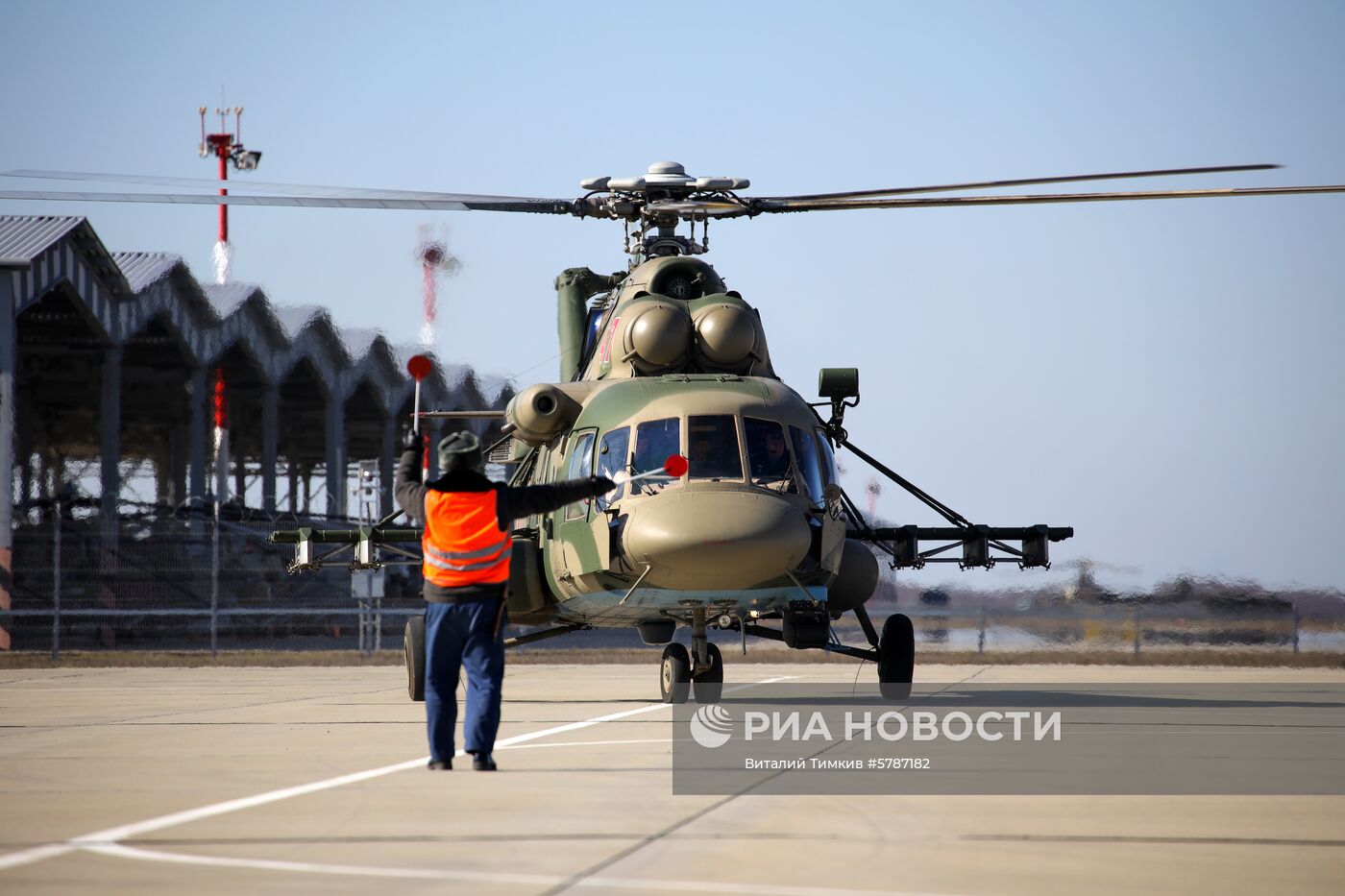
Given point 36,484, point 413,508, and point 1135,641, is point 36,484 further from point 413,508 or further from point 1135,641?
point 413,508

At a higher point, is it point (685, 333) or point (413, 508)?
point (685, 333)

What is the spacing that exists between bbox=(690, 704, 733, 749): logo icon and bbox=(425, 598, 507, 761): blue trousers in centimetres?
185

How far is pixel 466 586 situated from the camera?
891cm

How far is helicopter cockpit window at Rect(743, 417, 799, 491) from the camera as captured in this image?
13.8 meters

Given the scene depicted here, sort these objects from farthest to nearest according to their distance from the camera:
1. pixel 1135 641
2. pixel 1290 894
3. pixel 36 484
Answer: pixel 36 484 < pixel 1135 641 < pixel 1290 894

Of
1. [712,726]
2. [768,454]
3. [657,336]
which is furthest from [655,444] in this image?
[712,726]

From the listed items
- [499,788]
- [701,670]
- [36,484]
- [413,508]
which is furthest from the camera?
[36,484]

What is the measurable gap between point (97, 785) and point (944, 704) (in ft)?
27.1

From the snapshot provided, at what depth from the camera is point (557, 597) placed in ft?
50.0

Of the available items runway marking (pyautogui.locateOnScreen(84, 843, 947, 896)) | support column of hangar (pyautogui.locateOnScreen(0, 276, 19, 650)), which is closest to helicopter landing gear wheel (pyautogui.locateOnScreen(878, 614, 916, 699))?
runway marking (pyautogui.locateOnScreen(84, 843, 947, 896))

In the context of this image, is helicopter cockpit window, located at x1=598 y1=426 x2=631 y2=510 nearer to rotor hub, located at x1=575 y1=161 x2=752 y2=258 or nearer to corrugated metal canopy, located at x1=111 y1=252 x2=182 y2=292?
rotor hub, located at x1=575 y1=161 x2=752 y2=258

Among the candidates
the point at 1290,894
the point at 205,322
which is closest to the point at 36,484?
the point at 205,322

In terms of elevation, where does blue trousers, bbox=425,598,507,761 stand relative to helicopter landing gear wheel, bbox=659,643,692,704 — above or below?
above

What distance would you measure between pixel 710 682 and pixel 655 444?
2934mm
